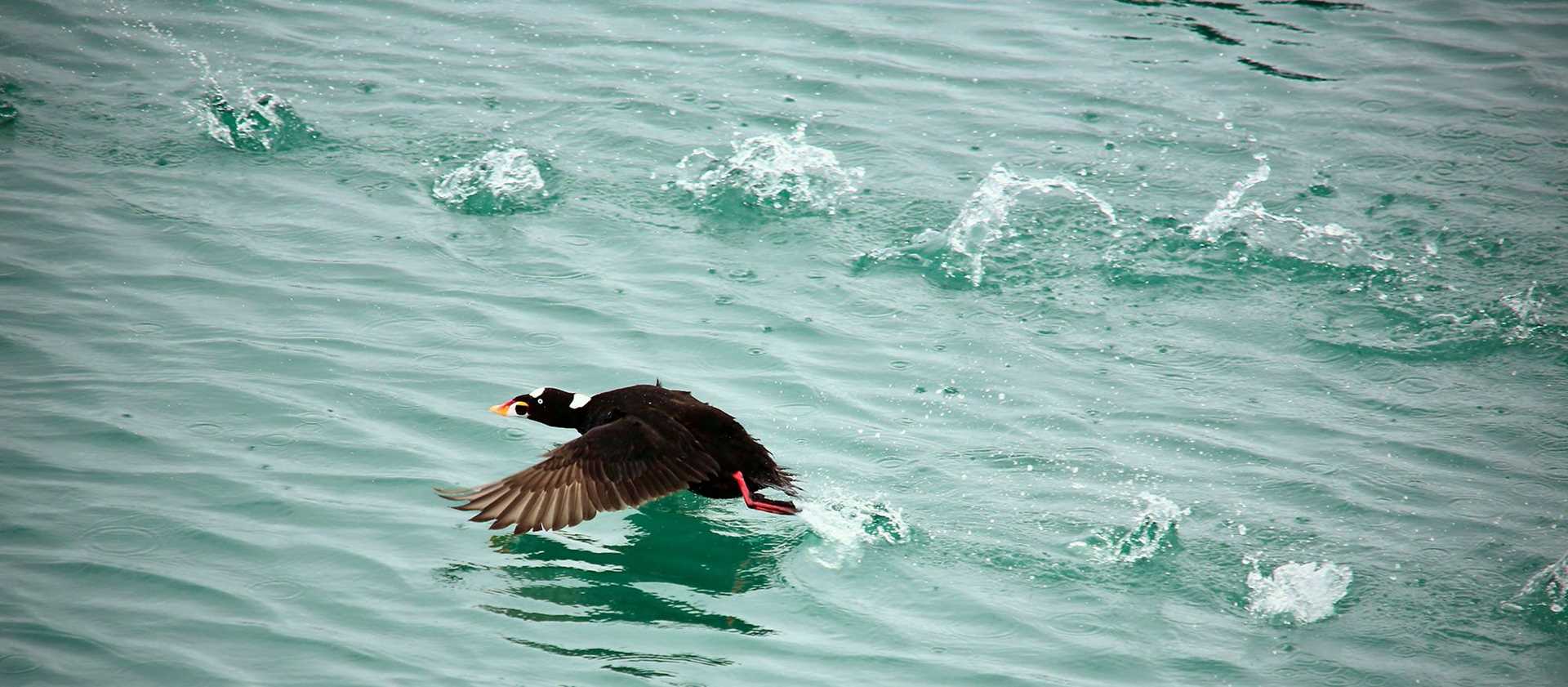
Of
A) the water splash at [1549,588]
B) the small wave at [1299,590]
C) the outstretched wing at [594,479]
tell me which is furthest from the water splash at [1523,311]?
the outstretched wing at [594,479]

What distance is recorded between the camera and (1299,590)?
5.60 meters

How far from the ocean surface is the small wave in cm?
2

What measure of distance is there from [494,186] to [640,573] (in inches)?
159

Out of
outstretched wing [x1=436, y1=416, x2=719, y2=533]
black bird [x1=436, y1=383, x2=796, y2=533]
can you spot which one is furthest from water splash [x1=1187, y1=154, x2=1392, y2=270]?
outstretched wing [x1=436, y1=416, x2=719, y2=533]

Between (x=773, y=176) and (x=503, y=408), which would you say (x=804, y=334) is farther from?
(x=503, y=408)

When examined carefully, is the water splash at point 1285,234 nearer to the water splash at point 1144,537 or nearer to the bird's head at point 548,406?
the water splash at point 1144,537

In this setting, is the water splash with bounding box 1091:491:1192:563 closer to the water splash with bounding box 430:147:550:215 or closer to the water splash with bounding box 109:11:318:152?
the water splash with bounding box 430:147:550:215

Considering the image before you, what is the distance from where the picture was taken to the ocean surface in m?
5.27

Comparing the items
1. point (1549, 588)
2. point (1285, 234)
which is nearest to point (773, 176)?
point (1285, 234)

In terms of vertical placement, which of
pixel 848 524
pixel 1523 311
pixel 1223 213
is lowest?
pixel 848 524

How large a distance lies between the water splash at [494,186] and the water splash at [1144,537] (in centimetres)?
452

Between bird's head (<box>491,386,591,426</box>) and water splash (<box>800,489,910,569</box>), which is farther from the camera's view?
bird's head (<box>491,386,591,426</box>)

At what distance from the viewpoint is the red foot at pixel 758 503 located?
5738 millimetres

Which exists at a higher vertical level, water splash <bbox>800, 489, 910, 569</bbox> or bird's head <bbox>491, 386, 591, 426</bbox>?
bird's head <bbox>491, 386, 591, 426</bbox>
